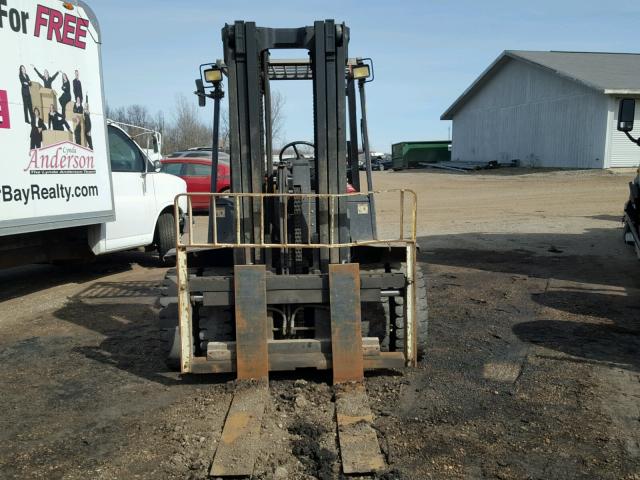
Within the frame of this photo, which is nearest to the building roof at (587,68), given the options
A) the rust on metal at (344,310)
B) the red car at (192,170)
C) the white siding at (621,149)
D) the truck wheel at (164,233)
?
the white siding at (621,149)

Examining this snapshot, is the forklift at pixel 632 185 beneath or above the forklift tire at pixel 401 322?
above

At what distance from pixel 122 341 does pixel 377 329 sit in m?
2.78

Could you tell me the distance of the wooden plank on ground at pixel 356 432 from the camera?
11.2 ft

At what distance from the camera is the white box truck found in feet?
21.8

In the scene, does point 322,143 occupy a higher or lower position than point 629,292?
higher

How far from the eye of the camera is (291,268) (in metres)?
5.23

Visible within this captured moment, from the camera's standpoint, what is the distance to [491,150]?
4012 cm

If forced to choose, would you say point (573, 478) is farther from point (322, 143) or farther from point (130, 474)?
point (322, 143)

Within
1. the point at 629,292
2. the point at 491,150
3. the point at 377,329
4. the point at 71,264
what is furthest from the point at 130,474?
the point at 491,150

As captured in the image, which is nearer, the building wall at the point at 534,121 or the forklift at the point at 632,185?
the forklift at the point at 632,185

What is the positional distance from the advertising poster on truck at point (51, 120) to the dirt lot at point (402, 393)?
1347mm

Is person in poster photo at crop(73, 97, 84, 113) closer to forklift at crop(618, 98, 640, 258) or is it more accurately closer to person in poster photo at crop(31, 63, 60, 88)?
person in poster photo at crop(31, 63, 60, 88)

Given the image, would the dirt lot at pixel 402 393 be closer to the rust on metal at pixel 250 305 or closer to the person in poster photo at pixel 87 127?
the rust on metal at pixel 250 305

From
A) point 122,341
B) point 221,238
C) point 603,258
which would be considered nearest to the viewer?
point 221,238
